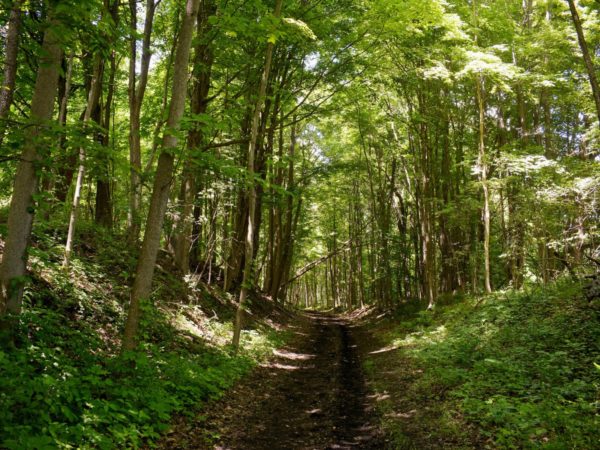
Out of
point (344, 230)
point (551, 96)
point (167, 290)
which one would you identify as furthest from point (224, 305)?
point (344, 230)

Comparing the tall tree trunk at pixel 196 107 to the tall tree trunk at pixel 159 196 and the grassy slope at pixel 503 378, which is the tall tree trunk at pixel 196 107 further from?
the grassy slope at pixel 503 378

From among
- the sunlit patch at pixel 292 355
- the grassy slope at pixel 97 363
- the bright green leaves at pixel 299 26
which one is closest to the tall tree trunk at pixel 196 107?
the grassy slope at pixel 97 363

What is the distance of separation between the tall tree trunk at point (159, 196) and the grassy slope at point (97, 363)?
0.28 metres

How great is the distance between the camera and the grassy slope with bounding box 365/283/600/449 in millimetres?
5242

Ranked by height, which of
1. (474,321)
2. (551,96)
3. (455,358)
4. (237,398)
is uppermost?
(551,96)

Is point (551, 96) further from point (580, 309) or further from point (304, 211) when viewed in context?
point (304, 211)

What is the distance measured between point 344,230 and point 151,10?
1206 inches

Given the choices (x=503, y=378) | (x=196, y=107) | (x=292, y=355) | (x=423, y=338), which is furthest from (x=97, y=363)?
(x=423, y=338)

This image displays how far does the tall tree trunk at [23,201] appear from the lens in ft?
15.9

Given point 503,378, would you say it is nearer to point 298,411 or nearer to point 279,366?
point 298,411

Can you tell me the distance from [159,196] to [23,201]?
1922mm

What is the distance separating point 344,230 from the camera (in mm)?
39094

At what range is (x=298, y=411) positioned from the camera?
7.38 meters

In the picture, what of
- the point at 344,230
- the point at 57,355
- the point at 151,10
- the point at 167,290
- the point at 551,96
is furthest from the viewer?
the point at 344,230
